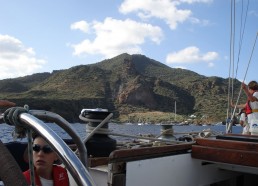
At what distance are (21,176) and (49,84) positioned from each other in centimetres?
12422

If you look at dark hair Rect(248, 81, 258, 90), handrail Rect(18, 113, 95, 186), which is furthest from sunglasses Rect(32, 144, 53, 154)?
dark hair Rect(248, 81, 258, 90)

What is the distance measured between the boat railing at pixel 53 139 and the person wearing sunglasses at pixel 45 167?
23.6 inches

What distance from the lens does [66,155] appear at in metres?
1.20

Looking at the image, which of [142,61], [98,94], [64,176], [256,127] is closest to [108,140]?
[64,176]

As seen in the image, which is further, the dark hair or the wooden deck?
the dark hair

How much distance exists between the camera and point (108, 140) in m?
3.53

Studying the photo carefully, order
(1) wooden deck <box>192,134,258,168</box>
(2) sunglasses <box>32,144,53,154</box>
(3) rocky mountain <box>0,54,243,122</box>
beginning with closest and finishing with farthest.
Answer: (2) sunglasses <box>32,144,53,154</box>, (1) wooden deck <box>192,134,258,168</box>, (3) rocky mountain <box>0,54,243,122</box>

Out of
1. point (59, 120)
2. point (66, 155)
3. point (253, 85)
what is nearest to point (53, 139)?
point (66, 155)

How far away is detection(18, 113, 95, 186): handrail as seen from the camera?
3.83 ft

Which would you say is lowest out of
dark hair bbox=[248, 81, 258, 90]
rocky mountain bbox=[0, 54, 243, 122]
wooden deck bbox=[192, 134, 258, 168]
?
wooden deck bbox=[192, 134, 258, 168]

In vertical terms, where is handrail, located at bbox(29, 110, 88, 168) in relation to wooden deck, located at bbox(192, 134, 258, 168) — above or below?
above

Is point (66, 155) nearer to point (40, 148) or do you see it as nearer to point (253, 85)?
point (40, 148)

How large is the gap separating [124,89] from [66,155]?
14832 cm

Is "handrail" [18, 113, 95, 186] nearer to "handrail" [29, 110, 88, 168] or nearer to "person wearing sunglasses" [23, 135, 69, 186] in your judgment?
"handrail" [29, 110, 88, 168]
